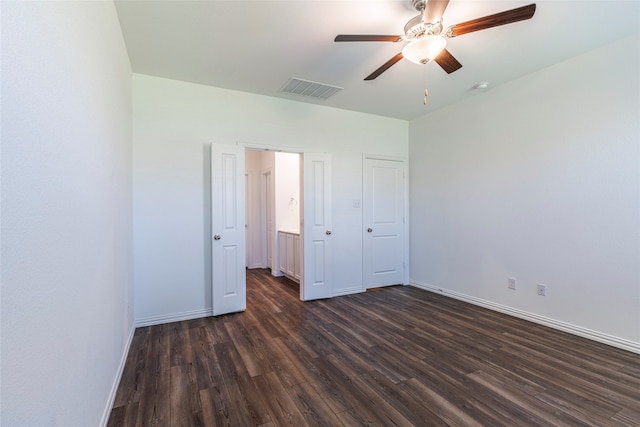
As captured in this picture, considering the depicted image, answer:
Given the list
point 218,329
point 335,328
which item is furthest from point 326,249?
point 218,329

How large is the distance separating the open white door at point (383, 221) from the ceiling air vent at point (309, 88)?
1.26 metres

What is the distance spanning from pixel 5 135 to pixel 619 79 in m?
4.12

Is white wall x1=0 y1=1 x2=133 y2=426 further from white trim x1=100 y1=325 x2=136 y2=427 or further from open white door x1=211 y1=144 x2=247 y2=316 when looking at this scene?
open white door x1=211 y1=144 x2=247 y2=316

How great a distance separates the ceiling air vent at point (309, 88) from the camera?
339 centimetres

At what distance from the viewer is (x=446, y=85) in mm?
3496

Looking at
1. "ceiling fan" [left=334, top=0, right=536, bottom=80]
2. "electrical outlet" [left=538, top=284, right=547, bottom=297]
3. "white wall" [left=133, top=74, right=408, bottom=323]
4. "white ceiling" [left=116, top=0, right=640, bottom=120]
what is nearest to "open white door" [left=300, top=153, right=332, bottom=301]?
"white wall" [left=133, top=74, right=408, bottom=323]

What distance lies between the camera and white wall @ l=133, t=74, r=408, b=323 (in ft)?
10.4

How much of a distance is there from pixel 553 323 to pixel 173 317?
13.6 feet

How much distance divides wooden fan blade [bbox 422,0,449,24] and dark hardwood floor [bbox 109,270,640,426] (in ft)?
8.13

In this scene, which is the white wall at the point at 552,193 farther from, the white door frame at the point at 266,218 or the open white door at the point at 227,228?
the white door frame at the point at 266,218

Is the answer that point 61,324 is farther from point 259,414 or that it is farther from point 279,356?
point 279,356

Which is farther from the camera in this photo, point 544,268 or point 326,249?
point 326,249

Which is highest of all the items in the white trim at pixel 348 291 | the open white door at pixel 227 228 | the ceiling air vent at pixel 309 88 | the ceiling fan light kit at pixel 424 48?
the ceiling air vent at pixel 309 88

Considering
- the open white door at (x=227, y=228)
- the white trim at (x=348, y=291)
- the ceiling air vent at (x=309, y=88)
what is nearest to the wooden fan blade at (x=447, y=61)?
the ceiling air vent at (x=309, y=88)
